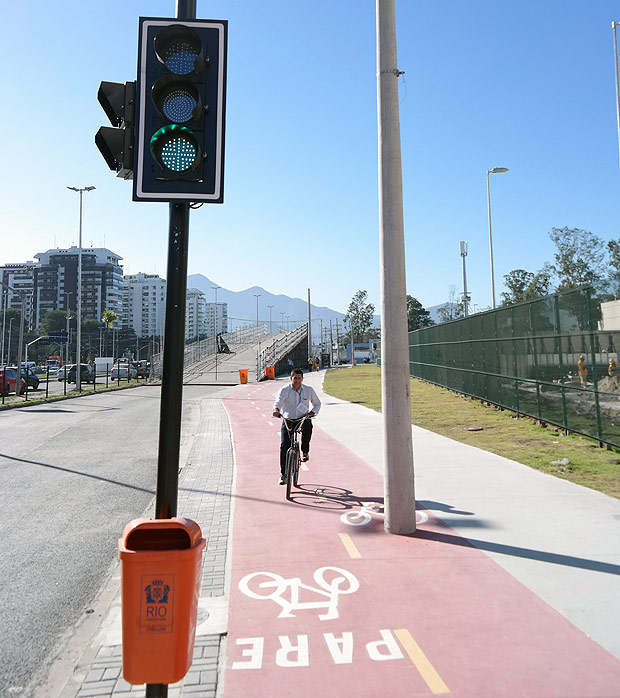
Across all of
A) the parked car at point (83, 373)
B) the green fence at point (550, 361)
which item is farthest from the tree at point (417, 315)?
the green fence at point (550, 361)

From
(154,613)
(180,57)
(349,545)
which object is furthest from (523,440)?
(180,57)

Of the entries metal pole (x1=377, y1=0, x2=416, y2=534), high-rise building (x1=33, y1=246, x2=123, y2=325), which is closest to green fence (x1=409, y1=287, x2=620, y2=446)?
metal pole (x1=377, y1=0, x2=416, y2=534)

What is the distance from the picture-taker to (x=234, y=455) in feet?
36.4

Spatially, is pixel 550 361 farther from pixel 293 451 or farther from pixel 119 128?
pixel 119 128

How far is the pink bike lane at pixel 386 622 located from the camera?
314cm

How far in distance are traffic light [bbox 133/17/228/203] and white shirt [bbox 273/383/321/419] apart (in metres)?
5.16

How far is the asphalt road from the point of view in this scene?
4008 mm

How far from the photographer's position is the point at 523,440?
11.9 metres

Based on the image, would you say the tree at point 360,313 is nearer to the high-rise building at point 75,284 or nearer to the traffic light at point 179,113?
the high-rise building at point 75,284

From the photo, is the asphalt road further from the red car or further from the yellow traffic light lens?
the red car

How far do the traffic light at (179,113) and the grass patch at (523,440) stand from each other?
664 centimetres

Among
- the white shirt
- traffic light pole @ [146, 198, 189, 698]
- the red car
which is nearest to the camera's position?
traffic light pole @ [146, 198, 189, 698]

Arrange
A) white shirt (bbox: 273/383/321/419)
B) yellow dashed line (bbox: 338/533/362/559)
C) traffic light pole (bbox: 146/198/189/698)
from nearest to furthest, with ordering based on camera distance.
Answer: traffic light pole (bbox: 146/198/189/698) → yellow dashed line (bbox: 338/533/362/559) → white shirt (bbox: 273/383/321/419)

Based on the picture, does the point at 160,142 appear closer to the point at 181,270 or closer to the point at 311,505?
the point at 181,270
